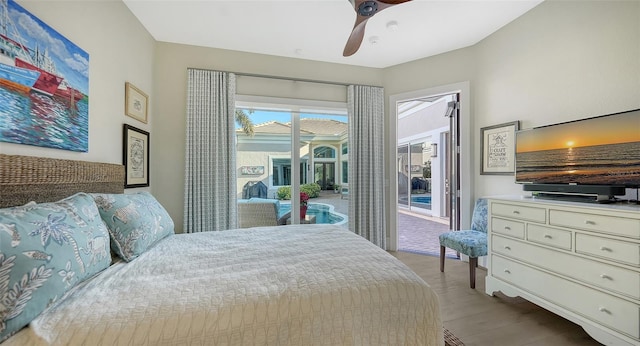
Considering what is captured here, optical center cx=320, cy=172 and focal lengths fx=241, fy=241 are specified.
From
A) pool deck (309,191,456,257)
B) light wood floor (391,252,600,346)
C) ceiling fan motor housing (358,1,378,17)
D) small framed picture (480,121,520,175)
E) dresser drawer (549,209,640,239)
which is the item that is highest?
ceiling fan motor housing (358,1,378,17)

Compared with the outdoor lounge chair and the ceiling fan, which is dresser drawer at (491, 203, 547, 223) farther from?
the outdoor lounge chair

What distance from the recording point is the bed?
838mm

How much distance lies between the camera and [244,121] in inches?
130

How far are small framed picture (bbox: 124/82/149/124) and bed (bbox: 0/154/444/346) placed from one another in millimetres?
Result: 1039

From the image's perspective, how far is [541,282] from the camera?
188 centimetres

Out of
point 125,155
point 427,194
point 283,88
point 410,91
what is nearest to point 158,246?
point 125,155

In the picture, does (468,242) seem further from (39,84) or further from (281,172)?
(39,84)

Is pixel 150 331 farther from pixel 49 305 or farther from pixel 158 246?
pixel 158 246

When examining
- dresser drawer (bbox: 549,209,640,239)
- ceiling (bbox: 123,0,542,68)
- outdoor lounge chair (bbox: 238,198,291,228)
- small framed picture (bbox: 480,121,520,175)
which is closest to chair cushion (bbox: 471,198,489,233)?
small framed picture (bbox: 480,121,520,175)

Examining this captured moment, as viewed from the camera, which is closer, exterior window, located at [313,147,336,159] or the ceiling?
the ceiling

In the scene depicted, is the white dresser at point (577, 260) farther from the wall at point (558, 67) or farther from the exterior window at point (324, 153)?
the exterior window at point (324, 153)

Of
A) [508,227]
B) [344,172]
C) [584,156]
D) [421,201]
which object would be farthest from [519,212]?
[421,201]

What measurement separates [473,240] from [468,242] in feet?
0.24

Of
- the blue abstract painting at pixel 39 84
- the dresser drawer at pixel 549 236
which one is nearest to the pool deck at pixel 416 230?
the dresser drawer at pixel 549 236
